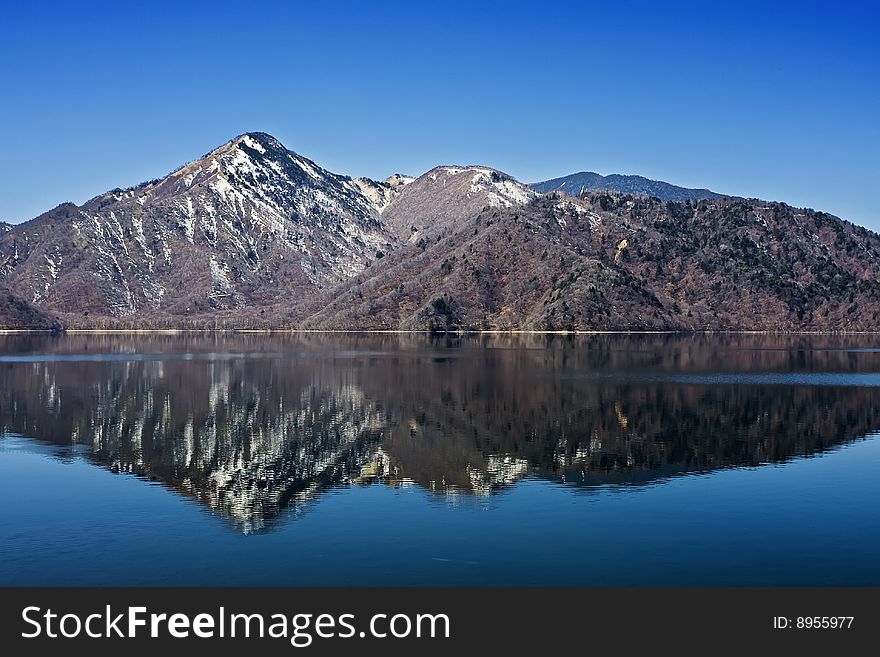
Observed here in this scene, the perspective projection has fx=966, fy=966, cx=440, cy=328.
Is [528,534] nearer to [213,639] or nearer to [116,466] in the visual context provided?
[213,639]

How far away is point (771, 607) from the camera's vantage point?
3108 cm

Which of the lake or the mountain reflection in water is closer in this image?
the lake

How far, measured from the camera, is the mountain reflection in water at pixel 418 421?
54375 mm

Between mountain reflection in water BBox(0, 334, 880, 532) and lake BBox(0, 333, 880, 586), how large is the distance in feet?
1.10

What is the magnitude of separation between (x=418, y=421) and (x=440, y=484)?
25.1 meters

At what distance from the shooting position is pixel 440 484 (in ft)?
170

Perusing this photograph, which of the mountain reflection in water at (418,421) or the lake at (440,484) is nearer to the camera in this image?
the lake at (440,484)

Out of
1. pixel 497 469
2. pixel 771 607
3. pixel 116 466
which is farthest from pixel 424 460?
pixel 771 607

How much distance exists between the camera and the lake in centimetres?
3566

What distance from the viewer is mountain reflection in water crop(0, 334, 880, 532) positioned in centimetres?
5438

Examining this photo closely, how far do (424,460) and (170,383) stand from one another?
57873 mm

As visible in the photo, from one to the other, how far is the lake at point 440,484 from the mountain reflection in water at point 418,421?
0.34 metres

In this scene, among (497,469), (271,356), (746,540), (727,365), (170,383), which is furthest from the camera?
(271,356)

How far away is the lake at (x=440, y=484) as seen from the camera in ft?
117
